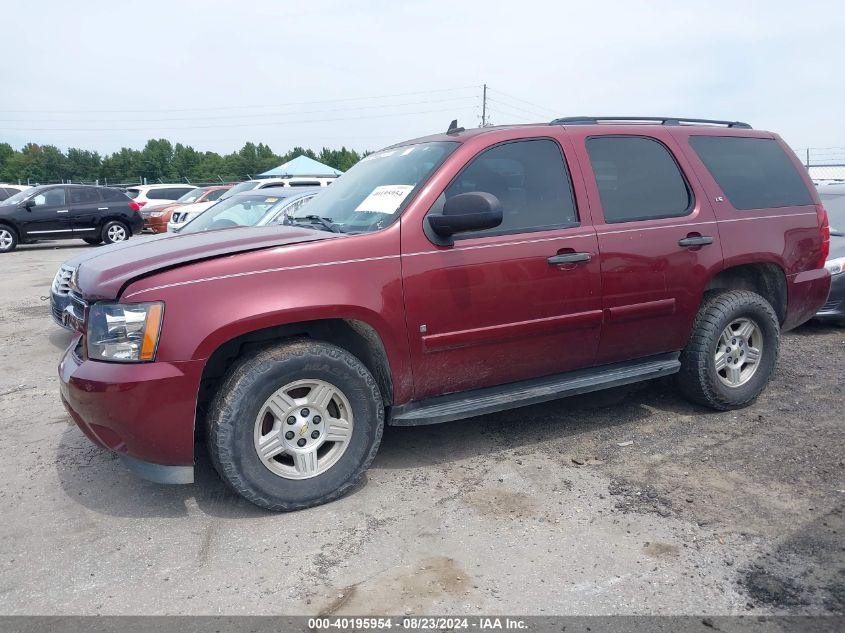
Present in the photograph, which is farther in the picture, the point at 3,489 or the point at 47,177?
the point at 47,177

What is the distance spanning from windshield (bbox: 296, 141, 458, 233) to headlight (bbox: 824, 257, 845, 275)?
481 centimetres

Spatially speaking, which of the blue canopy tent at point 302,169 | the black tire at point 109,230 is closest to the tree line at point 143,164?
the blue canopy tent at point 302,169

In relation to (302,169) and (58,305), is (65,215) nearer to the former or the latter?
(58,305)

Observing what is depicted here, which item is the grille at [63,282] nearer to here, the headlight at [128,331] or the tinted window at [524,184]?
the headlight at [128,331]

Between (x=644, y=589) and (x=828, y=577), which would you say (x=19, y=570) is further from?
(x=828, y=577)

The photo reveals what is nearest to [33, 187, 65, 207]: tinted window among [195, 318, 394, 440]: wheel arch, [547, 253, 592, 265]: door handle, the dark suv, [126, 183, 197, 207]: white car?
the dark suv

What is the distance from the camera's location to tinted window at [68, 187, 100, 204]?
55.8 ft

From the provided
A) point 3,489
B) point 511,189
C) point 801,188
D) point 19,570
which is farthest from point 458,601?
point 801,188

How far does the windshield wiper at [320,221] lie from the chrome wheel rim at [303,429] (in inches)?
36.6

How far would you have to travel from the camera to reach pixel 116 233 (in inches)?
693

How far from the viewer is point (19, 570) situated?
9.61 feet

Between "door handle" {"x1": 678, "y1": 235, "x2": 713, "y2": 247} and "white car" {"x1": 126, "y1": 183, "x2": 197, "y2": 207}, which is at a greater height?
"white car" {"x1": 126, "y1": 183, "x2": 197, "y2": 207}

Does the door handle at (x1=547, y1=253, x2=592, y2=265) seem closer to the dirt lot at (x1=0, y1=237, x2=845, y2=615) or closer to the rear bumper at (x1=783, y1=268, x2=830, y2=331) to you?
the dirt lot at (x1=0, y1=237, x2=845, y2=615)

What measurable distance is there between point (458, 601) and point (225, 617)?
0.88 meters
